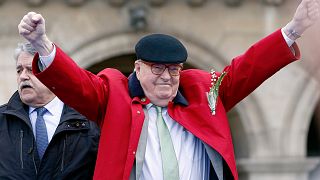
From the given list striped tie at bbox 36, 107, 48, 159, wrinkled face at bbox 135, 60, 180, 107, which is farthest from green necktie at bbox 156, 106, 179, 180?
striped tie at bbox 36, 107, 48, 159

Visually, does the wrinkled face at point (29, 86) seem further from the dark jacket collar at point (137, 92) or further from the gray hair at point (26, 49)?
the dark jacket collar at point (137, 92)

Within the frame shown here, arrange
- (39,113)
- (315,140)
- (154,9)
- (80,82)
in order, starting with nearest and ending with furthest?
(80,82)
(39,113)
(154,9)
(315,140)

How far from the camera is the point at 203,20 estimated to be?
9.03m

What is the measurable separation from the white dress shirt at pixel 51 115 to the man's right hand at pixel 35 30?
725 millimetres

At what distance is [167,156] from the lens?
3697mm

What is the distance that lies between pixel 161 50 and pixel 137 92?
0.18 meters

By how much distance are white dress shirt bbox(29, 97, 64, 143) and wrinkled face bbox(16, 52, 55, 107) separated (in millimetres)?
24

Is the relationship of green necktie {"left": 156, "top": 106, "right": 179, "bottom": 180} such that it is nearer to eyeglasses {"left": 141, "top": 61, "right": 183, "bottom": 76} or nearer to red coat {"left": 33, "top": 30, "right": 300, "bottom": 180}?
red coat {"left": 33, "top": 30, "right": 300, "bottom": 180}

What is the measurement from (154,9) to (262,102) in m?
1.23

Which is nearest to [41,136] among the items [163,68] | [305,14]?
[163,68]

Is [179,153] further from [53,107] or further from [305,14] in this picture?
[53,107]

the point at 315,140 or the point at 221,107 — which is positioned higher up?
the point at 221,107

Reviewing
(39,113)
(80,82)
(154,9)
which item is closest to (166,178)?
(80,82)

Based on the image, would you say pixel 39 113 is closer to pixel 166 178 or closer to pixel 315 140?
pixel 166 178
